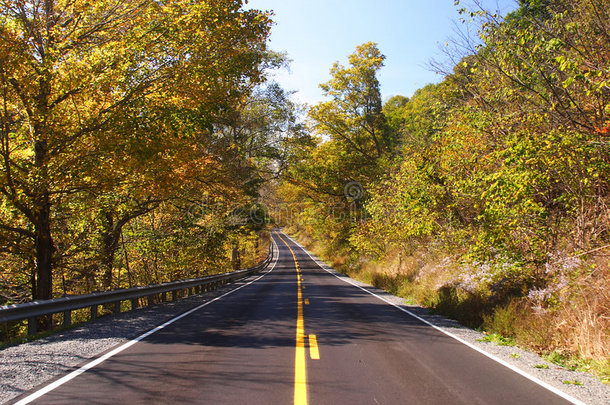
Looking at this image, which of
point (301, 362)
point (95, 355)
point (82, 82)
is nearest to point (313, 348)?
point (301, 362)

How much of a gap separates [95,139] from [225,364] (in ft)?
22.6

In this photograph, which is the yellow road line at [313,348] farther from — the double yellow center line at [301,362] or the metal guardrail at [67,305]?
the metal guardrail at [67,305]

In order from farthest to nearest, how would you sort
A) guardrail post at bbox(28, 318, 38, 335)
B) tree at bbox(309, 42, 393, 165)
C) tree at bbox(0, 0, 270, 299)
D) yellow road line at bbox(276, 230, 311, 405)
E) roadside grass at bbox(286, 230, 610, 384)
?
tree at bbox(309, 42, 393, 165), tree at bbox(0, 0, 270, 299), guardrail post at bbox(28, 318, 38, 335), roadside grass at bbox(286, 230, 610, 384), yellow road line at bbox(276, 230, 311, 405)

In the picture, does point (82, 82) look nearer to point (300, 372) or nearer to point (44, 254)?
point (44, 254)

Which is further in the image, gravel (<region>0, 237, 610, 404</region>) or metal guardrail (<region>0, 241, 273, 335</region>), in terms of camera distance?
metal guardrail (<region>0, 241, 273, 335</region>)

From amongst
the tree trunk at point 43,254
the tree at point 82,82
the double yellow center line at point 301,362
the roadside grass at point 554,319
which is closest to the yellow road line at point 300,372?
the double yellow center line at point 301,362

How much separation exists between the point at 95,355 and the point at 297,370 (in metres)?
3.14

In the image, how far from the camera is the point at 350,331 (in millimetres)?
8109

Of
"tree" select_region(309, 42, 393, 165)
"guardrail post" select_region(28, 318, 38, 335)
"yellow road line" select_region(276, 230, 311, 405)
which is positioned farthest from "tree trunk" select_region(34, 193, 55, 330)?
"tree" select_region(309, 42, 393, 165)

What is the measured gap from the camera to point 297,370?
5.20 meters

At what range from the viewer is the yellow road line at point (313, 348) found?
5.94 m

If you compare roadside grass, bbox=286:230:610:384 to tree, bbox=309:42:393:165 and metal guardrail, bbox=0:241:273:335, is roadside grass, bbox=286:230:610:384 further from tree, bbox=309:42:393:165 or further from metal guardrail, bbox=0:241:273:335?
tree, bbox=309:42:393:165

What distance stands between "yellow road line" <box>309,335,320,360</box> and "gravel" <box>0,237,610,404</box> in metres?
2.96

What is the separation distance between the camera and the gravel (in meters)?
4.64
